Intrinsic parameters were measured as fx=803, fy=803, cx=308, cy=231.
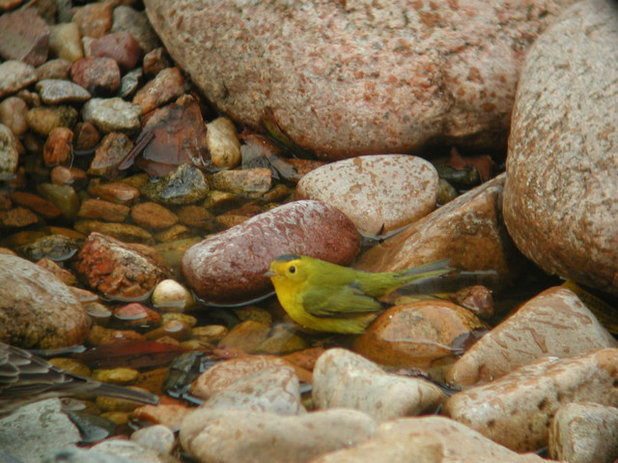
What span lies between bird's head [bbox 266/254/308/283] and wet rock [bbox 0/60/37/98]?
3.44 metres

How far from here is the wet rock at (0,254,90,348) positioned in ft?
15.3

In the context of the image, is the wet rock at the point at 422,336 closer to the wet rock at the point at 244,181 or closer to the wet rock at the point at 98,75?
the wet rock at the point at 244,181

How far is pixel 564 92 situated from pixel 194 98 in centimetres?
347

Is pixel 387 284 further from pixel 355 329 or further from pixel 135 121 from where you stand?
pixel 135 121

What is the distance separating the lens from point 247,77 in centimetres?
698

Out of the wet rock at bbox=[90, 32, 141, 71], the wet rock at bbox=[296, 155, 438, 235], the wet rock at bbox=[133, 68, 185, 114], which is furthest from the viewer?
the wet rock at bbox=[90, 32, 141, 71]

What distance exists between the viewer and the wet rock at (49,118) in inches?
278

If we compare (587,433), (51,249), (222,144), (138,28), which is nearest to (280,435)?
(587,433)

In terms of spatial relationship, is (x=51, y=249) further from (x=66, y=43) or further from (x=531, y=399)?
(x=531, y=399)

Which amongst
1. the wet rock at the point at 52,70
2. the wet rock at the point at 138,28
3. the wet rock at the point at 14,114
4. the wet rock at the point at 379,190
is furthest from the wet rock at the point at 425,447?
the wet rock at the point at 138,28

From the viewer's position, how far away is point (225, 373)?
4.47 metres

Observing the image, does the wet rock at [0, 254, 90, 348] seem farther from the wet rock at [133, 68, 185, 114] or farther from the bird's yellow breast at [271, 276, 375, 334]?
the wet rock at [133, 68, 185, 114]

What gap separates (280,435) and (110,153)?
4.31m

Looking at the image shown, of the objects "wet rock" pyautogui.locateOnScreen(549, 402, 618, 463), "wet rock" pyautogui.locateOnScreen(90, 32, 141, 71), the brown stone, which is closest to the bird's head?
"wet rock" pyautogui.locateOnScreen(549, 402, 618, 463)
